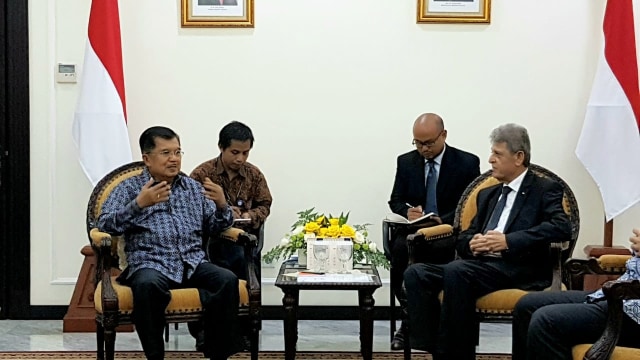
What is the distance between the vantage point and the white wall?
5.65 metres

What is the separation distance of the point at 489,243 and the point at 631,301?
0.99 metres

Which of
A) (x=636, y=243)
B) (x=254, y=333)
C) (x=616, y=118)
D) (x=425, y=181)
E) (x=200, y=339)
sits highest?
(x=616, y=118)

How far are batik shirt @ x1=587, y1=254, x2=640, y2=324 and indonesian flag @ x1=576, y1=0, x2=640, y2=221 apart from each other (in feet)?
6.22

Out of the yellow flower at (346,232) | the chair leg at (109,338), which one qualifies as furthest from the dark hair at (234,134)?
the chair leg at (109,338)

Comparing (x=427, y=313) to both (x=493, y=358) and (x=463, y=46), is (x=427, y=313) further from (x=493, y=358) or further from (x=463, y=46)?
(x=463, y=46)

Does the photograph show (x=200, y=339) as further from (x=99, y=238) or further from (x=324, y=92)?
(x=324, y=92)

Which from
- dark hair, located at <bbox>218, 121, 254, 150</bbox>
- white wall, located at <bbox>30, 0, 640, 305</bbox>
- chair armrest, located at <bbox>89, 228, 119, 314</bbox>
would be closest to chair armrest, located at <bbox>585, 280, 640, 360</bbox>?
chair armrest, located at <bbox>89, 228, 119, 314</bbox>

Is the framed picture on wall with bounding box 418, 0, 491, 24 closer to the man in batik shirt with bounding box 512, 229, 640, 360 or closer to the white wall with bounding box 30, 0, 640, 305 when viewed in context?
the white wall with bounding box 30, 0, 640, 305

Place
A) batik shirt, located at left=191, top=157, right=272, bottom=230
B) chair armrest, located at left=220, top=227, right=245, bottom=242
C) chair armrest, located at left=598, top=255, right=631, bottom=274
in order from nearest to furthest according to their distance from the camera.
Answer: chair armrest, located at left=598, top=255, right=631, bottom=274
chair armrest, located at left=220, top=227, right=245, bottom=242
batik shirt, located at left=191, top=157, right=272, bottom=230

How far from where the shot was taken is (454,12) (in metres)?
5.64

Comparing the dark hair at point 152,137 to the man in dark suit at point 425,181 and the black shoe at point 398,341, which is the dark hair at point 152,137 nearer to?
the man in dark suit at point 425,181

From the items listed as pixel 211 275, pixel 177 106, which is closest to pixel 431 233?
pixel 211 275

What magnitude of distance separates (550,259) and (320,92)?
6.93 feet

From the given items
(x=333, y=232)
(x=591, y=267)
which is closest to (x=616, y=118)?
(x=591, y=267)
